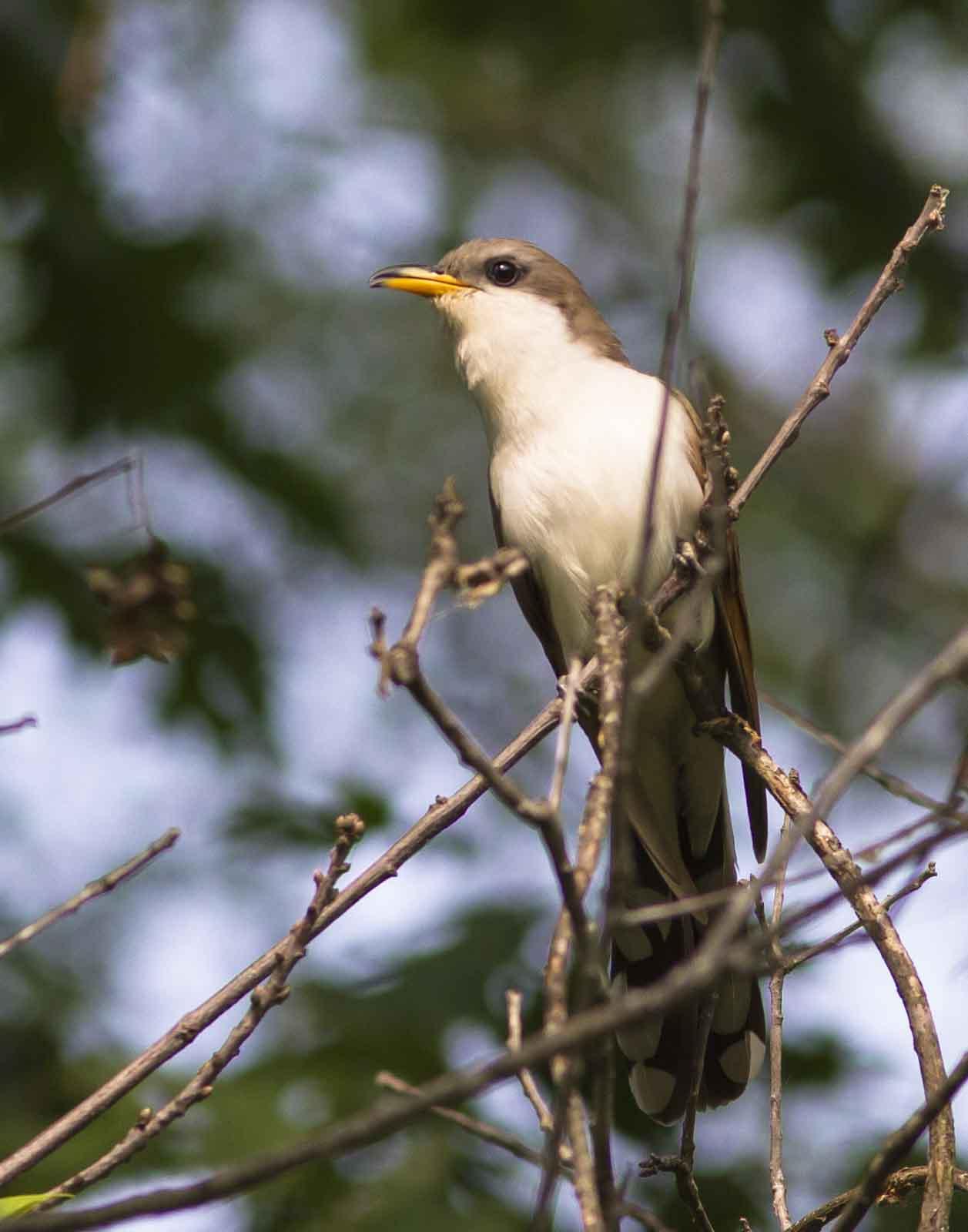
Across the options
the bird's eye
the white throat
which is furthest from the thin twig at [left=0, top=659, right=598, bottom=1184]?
the bird's eye

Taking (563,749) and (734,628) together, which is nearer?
(563,749)

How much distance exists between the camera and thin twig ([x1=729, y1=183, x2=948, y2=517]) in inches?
120

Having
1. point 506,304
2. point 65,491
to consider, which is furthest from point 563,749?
point 506,304

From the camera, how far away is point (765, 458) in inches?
119

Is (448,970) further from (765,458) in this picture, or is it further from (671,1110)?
(765,458)

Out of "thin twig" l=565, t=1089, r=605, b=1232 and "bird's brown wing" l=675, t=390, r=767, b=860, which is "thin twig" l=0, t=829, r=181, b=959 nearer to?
"thin twig" l=565, t=1089, r=605, b=1232

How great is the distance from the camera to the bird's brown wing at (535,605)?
4.59 meters

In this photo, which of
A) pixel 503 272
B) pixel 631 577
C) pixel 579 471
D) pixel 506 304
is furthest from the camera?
pixel 503 272

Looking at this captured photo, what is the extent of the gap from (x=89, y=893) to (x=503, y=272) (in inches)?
127

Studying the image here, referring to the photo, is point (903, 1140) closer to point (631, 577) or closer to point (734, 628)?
point (631, 577)

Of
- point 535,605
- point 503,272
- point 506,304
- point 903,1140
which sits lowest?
point 903,1140

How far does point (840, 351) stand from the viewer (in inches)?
122

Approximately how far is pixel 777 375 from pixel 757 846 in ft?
17.5

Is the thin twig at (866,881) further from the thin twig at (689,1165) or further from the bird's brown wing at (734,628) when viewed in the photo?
the bird's brown wing at (734,628)
